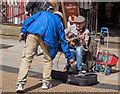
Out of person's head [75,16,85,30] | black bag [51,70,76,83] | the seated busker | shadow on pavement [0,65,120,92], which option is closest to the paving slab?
shadow on pavement [0,65,120,92]

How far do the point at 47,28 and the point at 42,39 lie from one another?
0.75 ft

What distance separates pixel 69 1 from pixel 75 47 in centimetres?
600

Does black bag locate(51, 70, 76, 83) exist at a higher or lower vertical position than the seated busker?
lower

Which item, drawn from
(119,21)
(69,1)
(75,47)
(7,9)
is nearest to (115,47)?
(69,1)

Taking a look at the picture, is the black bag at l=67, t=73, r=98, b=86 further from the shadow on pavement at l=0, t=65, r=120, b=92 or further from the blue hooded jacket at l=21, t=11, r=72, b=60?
the blue hooded jacket at l=21, t=11, r=72, b=60

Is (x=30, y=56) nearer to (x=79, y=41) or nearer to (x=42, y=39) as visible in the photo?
(x=42, y=39)

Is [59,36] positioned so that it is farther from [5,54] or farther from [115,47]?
[115,47]

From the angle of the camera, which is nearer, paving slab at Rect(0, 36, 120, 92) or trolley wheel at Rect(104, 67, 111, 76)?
paving slab at Rect(0, 36, 120, 92)

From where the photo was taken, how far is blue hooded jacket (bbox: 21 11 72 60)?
550 cm

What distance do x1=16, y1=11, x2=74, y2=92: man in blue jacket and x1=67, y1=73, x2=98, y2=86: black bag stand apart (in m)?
0.59

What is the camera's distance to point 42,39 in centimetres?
552

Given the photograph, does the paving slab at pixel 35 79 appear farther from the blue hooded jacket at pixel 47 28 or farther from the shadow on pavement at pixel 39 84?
the blue hooded jacket at pixel 47 28

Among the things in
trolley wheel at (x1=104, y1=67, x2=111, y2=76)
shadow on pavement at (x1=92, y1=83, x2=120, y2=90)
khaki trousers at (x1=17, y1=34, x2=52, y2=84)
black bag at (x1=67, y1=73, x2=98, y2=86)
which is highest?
khaki trousers at (x1=17, y1=34, x2=52, y2=84)

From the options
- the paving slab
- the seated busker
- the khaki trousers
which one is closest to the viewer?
the khaki trousers
